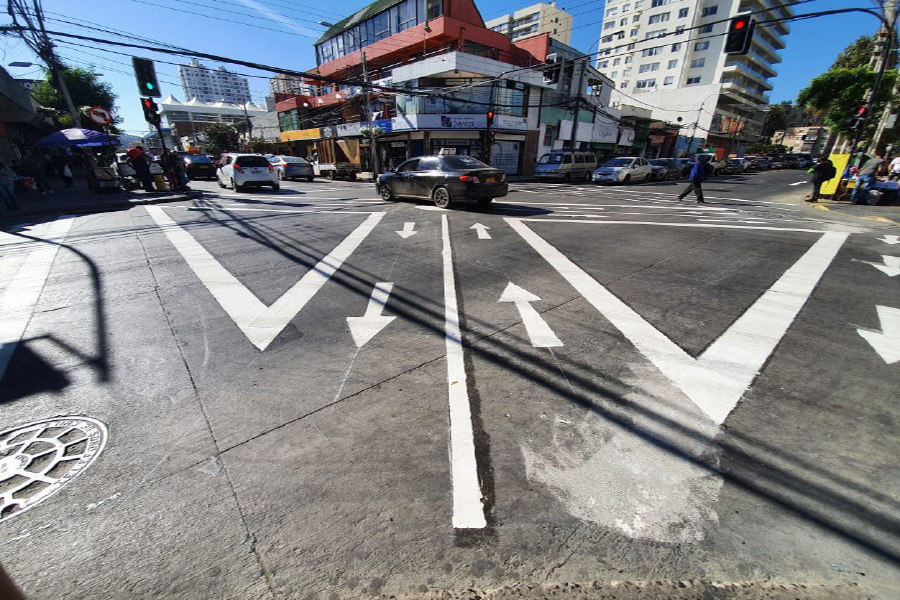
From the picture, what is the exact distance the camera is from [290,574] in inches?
65.4

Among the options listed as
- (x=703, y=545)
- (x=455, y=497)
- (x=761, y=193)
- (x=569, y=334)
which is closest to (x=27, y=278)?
(x=455, y=497)

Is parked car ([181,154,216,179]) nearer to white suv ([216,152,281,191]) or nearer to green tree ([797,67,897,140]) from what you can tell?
white suv ([216,152,281,191])

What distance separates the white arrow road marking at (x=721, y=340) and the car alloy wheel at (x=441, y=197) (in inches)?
245

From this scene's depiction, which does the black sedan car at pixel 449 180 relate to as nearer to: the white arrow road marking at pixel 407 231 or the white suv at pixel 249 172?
the white arrow road marking at pixel 407 231

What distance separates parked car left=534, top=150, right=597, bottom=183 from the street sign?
2162 centimetres

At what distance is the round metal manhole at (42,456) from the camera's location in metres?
2.04

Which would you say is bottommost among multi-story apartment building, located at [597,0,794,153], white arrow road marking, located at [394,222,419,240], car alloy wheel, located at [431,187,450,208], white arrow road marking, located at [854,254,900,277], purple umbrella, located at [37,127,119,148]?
white arrow road marking, located at [854,254,900,277]

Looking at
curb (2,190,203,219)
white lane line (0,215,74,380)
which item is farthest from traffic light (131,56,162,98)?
white lane line (0,215,74,380)

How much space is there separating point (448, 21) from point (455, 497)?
32.0 m

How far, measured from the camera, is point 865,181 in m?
13.2

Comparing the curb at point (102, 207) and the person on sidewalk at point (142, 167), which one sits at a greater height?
the person on sidewalk at point (142, 167)

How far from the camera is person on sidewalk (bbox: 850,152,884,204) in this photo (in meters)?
12.7

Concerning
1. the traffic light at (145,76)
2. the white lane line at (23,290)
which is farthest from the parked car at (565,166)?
the white lane line at (23,290)

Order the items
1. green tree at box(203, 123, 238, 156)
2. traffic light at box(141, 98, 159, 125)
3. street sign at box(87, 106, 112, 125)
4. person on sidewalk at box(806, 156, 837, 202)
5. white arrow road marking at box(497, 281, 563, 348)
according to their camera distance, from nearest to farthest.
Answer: white arrow road marking at box(497, 281, 563, 348), traffic light at box(141, 98, 159, 125), street sign at box(87, 106, 112, 125), person on sidewalk at box(806, 156, 837, 202), green tree at box(203, 123, 238, 156)
